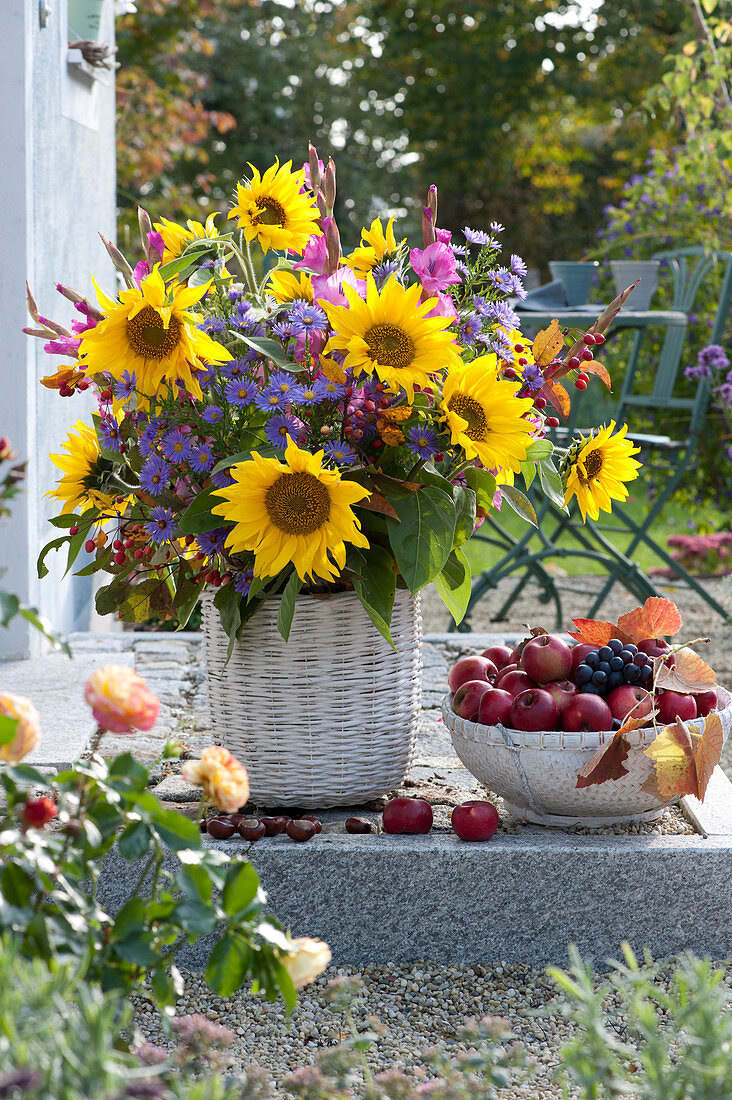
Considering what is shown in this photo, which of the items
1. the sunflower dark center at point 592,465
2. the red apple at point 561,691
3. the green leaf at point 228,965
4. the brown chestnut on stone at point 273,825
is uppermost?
the sunflower dark center at point 592,465

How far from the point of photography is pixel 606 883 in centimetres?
177

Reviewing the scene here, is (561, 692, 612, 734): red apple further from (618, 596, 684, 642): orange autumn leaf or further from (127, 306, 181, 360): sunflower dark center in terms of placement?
(127, 306, 181, 360): sunflower dark center

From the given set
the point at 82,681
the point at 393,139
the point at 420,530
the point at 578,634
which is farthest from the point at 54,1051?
the point at 393,139

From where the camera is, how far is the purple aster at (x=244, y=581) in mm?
1750

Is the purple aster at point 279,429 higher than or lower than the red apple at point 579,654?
higher

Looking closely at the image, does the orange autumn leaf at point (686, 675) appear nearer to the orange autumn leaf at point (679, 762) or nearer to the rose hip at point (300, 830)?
the orange autumn leaf at point (679, 762)

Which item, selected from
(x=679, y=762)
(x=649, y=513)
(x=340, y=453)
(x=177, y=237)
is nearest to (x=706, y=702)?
(x=679, y=762)

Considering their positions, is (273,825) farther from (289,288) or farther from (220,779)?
(289,288)

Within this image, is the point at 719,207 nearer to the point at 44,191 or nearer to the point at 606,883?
the point at 44,191

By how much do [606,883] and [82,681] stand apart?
4.67ft

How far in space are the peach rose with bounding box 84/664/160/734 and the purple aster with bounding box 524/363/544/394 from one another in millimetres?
960

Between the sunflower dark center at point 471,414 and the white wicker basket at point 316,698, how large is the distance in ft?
1.20

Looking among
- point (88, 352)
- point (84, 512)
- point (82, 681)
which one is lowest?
point (82, 681)

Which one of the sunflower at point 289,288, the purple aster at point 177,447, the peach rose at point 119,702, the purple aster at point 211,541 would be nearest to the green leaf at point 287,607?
the purple aster at point 211,541
